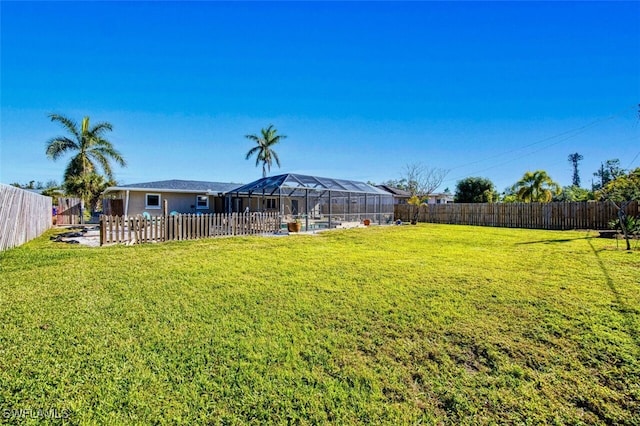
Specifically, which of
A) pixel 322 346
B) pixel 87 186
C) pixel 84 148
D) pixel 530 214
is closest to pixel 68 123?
pixel 84 148

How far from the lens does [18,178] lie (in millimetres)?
43938

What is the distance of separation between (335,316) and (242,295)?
5.26 ft

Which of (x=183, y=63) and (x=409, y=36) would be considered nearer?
(x=409, y=36)

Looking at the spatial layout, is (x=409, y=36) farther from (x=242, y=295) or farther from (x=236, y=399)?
(x=236, y=399)

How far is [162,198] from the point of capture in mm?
21094

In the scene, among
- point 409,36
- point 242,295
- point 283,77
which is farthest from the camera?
point 283,77

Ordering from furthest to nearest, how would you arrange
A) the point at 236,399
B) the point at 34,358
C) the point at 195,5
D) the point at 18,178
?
the point at 18,178 → the point at 195,5 → the point at 34,358 → the point at 236,399

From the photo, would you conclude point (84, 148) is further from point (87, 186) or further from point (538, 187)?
point (538, 187)

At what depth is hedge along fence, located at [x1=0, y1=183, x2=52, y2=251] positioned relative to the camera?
8823 mm

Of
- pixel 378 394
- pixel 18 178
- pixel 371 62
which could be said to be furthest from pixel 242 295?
pixel 18 178

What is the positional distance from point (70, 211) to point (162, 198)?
31.8 ft

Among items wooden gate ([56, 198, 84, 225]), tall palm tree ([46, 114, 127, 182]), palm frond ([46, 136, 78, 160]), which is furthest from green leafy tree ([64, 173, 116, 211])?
palm frond ([46, 136, 78, 160])

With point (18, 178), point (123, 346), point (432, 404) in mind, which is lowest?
point (432, 404)

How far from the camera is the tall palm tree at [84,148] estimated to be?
22984 millimetres
